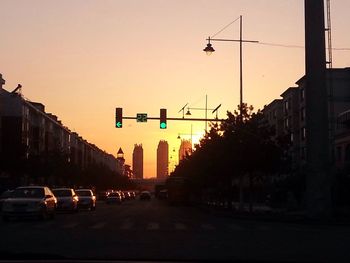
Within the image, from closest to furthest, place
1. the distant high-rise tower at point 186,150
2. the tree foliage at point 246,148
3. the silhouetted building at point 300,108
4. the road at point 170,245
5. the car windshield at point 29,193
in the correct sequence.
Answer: the road at point 170,245
the car windshield at point 29,193
the tree foliage at point 246,148
the silhouetted building at point 300,108
the distant high-rise tower at point 186,150

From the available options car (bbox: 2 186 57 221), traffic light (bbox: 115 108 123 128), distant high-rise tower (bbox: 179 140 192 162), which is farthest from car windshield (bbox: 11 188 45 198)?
distant high-rise tower (bbox: 179 140 192 162)

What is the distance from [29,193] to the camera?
33188mm

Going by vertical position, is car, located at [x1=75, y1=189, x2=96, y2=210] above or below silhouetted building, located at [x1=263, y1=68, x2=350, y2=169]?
below

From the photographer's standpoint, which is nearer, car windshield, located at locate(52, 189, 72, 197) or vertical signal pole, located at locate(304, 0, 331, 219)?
vertical signal pole, located at locate(304, 0, 331, 219)

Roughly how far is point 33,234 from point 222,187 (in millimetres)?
40423

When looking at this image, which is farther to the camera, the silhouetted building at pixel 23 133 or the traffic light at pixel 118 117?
the silhouetted building at pixel 23 133

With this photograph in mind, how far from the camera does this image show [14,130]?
350 feet

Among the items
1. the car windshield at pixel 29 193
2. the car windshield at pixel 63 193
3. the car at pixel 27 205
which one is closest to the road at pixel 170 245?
the car at pixel 27 205

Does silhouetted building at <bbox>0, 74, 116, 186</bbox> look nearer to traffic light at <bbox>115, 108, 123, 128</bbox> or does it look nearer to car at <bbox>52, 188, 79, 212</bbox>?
car at <bbox>52, 188, 79, 212</bbox>

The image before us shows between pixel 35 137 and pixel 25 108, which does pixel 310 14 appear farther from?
pixel 35 137

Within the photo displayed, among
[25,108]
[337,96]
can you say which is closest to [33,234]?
[337,96]

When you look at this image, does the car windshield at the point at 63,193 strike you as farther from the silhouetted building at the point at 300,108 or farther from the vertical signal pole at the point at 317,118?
the silhouetted building at the point at 300,108

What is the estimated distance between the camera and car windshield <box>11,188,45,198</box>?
3306 cm

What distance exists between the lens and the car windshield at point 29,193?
108 ft
